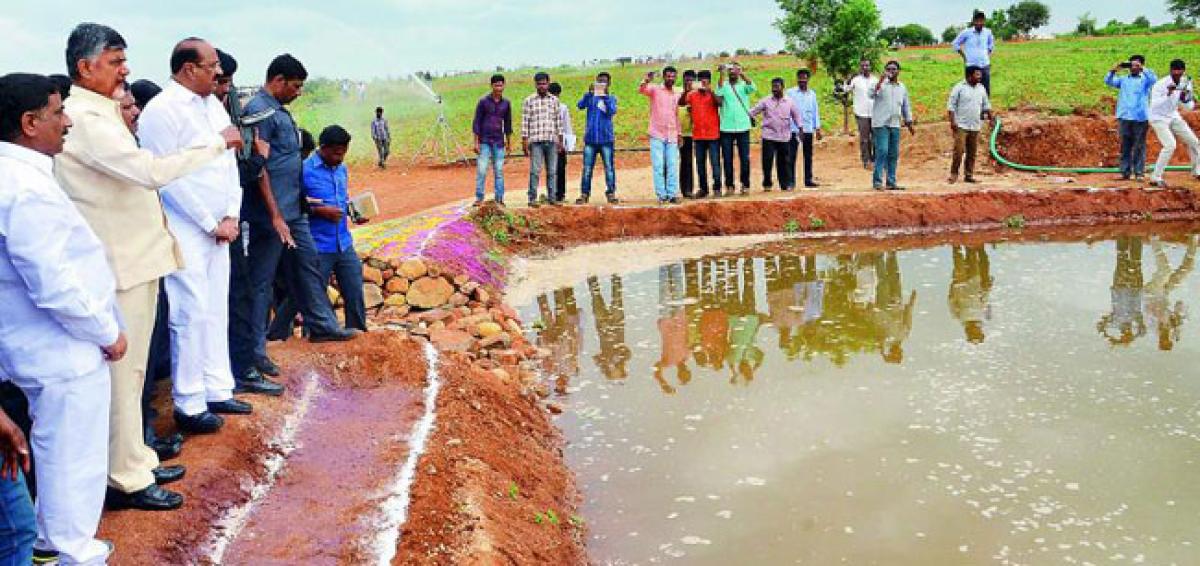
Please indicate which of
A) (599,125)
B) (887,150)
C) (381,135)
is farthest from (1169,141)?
(381,135)

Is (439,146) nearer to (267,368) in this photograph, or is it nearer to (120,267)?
(267,368)

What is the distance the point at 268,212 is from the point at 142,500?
218cm

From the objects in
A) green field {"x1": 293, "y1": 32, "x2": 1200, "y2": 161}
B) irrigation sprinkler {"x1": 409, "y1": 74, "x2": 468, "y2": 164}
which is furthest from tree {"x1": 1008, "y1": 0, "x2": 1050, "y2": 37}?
irrigation sprinkler {"x1": 409, "y1": 74, "x2": 468, "y2": 164}

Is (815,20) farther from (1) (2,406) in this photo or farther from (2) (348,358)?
(1) (2,406)

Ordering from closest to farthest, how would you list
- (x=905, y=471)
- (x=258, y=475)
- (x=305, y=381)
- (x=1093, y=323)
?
(x=258, y=475) < (x=905, y=471) < (x=305, y=381) < (x=1093, y=323)

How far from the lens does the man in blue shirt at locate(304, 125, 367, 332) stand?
6691 mm

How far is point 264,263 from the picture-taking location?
19.5 feet

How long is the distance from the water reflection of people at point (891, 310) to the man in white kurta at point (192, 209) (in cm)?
509

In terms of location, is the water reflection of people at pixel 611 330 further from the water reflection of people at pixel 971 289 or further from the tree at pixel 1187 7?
the tree at pixel 1187 7

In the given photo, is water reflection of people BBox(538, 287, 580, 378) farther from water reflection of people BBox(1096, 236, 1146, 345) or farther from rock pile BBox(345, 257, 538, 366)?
water reflection of people BBox(1096, 236, 1146, 345)

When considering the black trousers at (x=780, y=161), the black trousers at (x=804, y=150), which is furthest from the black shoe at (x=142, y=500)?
the black trousers at (x=804, y=150)

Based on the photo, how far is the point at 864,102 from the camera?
50.9ft

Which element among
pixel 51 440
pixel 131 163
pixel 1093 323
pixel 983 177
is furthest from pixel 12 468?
pixel 983 177

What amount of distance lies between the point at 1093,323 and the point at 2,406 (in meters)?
8.14
